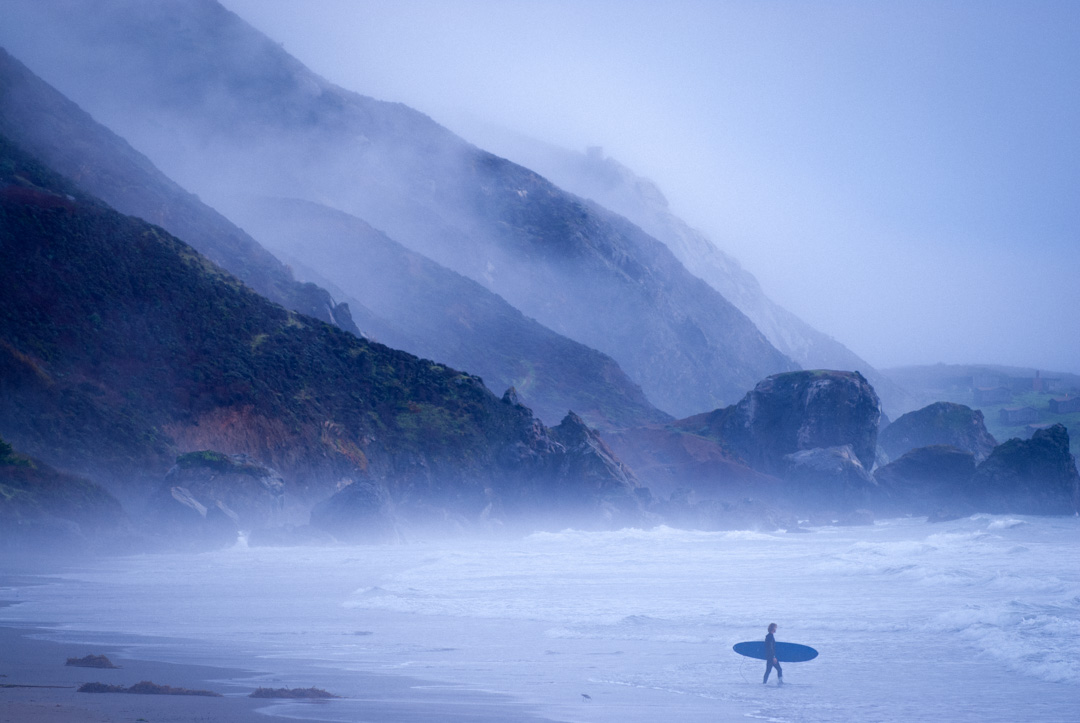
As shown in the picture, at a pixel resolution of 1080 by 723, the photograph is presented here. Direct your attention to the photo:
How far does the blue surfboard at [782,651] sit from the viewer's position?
1546 cm

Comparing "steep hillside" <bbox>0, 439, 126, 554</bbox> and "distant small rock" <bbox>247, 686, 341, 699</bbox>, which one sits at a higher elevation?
"steep hillside" <bbox>0, 439, 126, 554</bbox>

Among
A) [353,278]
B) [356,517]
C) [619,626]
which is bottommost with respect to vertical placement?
[619,626]

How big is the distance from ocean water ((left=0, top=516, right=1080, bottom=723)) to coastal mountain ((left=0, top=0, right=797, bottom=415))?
112 meters

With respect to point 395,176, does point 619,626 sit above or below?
below

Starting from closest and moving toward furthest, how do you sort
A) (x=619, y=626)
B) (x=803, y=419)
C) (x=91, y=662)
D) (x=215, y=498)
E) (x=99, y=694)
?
(x=99, y=694) → (x=91, y=662) → (x=619, y=626) → (x=215, y=498) → (x=803, y=419)

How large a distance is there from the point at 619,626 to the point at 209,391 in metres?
39.1

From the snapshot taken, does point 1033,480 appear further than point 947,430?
No

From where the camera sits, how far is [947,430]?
3647 inches

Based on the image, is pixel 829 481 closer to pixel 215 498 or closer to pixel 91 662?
pixel 215 498

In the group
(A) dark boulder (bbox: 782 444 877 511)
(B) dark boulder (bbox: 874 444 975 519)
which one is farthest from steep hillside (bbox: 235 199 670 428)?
(B) dark boulder (bbox: 874 444 975 519)

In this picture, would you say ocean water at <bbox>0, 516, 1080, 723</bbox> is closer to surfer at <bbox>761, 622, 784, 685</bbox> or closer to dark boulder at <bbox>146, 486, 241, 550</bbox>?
surfer at <bbox>761, 622, 784, 685</bbox>

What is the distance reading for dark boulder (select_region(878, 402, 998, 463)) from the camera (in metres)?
90.8

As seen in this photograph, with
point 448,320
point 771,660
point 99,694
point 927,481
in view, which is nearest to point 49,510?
point 99,694

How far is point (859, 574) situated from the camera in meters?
29.5
